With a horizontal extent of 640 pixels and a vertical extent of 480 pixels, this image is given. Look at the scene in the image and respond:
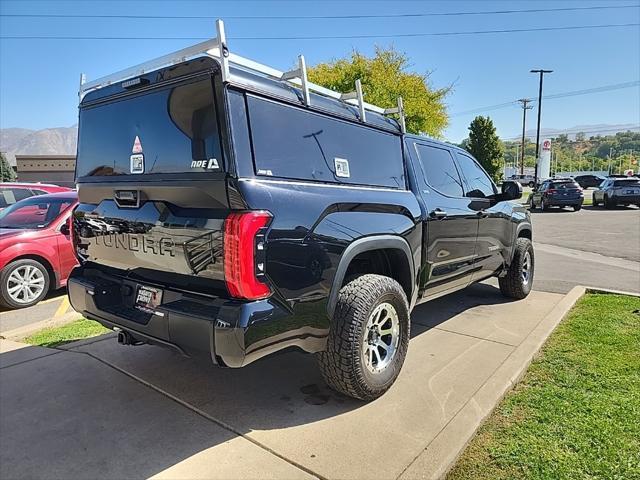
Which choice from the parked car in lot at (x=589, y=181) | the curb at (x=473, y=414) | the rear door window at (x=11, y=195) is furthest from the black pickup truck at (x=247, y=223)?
the parked car in lot at (x=589, y=181)

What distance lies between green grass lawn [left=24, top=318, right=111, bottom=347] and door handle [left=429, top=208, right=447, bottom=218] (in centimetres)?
361

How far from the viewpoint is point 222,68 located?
2.50 m

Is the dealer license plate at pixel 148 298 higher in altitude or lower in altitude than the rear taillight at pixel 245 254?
lower

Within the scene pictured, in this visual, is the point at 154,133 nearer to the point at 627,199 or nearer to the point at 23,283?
the point at 23,283

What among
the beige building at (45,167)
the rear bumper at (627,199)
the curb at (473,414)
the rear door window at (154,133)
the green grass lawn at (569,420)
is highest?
the beige building at (45,167)

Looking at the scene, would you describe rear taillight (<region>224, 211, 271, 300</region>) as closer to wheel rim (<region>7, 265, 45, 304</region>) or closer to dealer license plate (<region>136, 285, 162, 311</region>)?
dealer license plate (<region>136, 285, 162, 311</region>)

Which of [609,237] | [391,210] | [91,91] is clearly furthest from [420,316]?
[609,237]

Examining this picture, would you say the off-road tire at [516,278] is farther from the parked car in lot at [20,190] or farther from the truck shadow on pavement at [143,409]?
the parked car in lot at [20,190]

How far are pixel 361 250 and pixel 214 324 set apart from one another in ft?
3.79

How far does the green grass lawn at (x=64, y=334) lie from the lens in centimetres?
469

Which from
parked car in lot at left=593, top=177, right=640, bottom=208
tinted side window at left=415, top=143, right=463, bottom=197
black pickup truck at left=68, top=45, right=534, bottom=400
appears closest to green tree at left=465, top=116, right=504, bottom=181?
parked car in lot at left=593, top=177, right=640, bottom=208

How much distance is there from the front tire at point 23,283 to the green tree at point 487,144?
43.0 metres

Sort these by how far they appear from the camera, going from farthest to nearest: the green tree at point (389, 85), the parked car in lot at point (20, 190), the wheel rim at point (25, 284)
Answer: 1. the green tree at point (389, 85)
2. the parked car in lot at point (20, 190)
3. the wheel rim at point (25, 284)

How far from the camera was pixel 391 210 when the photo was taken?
3.52 meters
